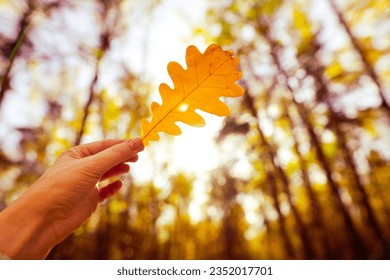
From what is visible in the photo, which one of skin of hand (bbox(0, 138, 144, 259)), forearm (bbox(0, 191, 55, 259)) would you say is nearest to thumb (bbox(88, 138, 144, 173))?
skin of hand (bbox(0, 138, 144, 259))

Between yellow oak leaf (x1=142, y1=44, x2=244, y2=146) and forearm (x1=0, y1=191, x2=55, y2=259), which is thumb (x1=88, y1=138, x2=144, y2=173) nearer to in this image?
yellow oak leaf (x1=142, y1=44, x2=244, y2=146)

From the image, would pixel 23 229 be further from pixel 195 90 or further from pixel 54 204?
pixel 195 90

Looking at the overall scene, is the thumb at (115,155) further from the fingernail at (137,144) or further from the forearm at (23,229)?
the forearm at (23,229)

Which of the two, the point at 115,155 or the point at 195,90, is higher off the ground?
the point at 195,90

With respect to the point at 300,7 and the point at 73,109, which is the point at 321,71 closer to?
the point at 300,7

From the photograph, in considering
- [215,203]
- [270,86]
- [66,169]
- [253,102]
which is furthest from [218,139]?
[215,203]

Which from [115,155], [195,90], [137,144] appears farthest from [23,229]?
[195,90]

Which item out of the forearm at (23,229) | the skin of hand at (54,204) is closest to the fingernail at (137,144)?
the skin of hand at (54,204)
